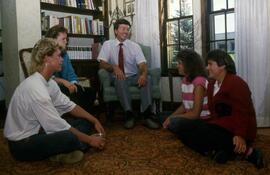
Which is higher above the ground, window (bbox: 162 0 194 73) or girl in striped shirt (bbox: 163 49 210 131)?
window (bbox: 162 0 194 73)

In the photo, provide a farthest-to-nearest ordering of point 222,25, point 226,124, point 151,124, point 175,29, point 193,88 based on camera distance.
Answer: point 175,29 < point 222,25 < point 151,124 < point 193,88 < point 226,124

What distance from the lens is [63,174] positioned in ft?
6.35

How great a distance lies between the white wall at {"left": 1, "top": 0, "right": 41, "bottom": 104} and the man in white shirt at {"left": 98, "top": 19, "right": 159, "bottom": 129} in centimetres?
102

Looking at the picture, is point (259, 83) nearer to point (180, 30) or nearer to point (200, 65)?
point (200, 65)

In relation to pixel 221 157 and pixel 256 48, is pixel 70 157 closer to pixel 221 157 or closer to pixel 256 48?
pixel 221 157

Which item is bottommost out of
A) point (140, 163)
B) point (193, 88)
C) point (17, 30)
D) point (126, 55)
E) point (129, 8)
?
point (140, 163)

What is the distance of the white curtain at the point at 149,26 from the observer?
4.87 m

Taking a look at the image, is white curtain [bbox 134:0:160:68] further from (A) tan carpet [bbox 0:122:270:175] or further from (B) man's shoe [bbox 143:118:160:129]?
(A) tan carpet [bbox 0:122:270:175]

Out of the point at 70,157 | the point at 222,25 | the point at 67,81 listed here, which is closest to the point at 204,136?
the point at 70,157

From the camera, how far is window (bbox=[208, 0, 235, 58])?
4234mm

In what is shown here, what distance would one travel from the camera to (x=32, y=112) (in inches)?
77.3

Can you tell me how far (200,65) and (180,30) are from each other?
2.23 m

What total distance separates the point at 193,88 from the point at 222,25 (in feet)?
6.67

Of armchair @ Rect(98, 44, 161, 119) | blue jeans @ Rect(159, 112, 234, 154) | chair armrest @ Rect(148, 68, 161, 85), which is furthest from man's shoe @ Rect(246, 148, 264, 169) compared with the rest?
chair armrest @ Rect(148, 68, 161, 85)
